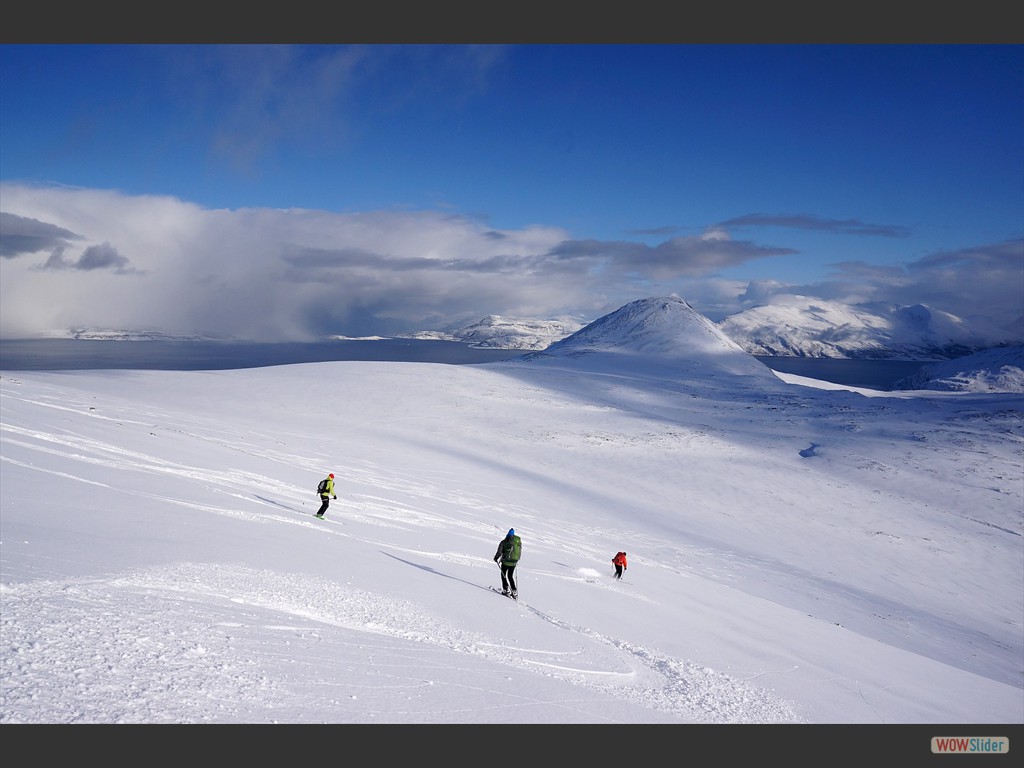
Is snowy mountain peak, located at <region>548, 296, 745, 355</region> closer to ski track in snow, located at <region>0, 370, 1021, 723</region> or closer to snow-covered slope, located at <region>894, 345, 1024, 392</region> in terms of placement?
snow-covered slope, located at <region>894, 345, 1024, 392</region>

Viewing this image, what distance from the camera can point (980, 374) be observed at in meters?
113

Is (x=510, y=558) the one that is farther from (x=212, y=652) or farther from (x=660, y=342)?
(x=660, y=342)

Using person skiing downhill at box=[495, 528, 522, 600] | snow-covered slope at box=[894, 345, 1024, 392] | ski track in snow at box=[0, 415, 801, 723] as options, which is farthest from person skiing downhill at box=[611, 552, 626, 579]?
snow-covered slope at box=[894, 345, 1024, 392]

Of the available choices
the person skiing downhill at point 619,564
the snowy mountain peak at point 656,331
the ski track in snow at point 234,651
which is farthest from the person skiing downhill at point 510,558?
the snowy mountain peak at point 656,331

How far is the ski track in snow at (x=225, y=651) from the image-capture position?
527cm

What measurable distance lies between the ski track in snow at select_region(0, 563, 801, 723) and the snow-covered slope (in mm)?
130088

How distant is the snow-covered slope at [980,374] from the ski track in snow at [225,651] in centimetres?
13009

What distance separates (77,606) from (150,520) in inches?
176

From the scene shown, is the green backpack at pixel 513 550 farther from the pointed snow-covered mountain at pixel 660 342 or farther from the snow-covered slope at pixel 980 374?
the snow-covered slope at pixel 980 374

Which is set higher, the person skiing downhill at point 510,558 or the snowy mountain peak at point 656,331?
the snowy mountain peak at point 656,331

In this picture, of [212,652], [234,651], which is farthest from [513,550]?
[212,652]

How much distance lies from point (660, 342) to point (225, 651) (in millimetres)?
112730

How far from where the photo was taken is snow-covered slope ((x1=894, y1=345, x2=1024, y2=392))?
108000 millimetres

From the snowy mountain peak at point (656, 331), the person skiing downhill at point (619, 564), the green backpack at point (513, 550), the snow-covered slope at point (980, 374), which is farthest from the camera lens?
the snowy mountain peak at point (656, 331)
